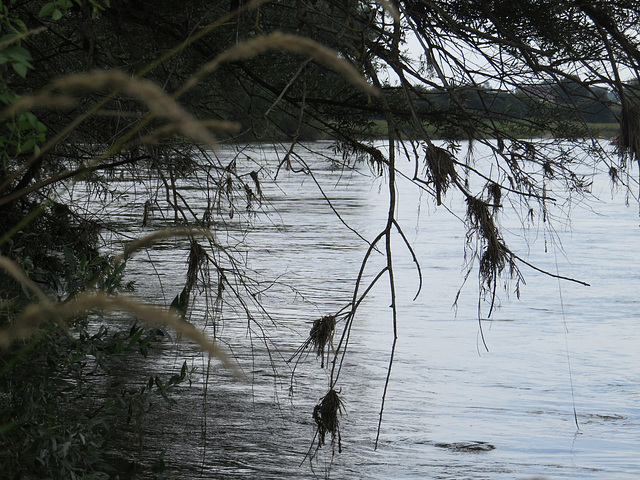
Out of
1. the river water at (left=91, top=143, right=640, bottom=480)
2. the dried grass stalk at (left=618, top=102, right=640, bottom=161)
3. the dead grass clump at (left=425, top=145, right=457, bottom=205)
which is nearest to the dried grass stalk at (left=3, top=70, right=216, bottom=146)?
the river water at (left=91, top=143, right=640, bottom=480)

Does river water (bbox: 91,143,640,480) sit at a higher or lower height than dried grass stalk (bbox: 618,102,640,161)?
lower

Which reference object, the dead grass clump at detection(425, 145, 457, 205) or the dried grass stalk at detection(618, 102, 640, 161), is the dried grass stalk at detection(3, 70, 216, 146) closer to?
the dead grass clump at detection(425, 145, 457, 205)

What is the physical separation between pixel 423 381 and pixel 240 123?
6.23 metres

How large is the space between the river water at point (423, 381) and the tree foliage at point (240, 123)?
37 cm

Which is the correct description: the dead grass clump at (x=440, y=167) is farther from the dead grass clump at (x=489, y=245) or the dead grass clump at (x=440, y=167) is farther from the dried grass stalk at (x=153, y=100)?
the dried grass stalk at (x=153, y=100)

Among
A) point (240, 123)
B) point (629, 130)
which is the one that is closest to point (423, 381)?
point (629, 130)

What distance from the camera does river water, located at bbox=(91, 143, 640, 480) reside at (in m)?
6.40

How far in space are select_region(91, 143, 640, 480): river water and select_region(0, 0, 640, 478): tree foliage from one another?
366 mm

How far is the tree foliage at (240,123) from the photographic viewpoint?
11.4 feet

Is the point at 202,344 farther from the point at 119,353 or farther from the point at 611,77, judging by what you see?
the point at 611,77

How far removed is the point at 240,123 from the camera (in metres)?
2.67

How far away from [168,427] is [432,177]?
3.98 metres

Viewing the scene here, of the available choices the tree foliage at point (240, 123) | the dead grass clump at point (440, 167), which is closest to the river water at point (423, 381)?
the tree foliage at point (240, 123)

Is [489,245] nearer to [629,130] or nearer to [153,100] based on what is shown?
[629,130]
